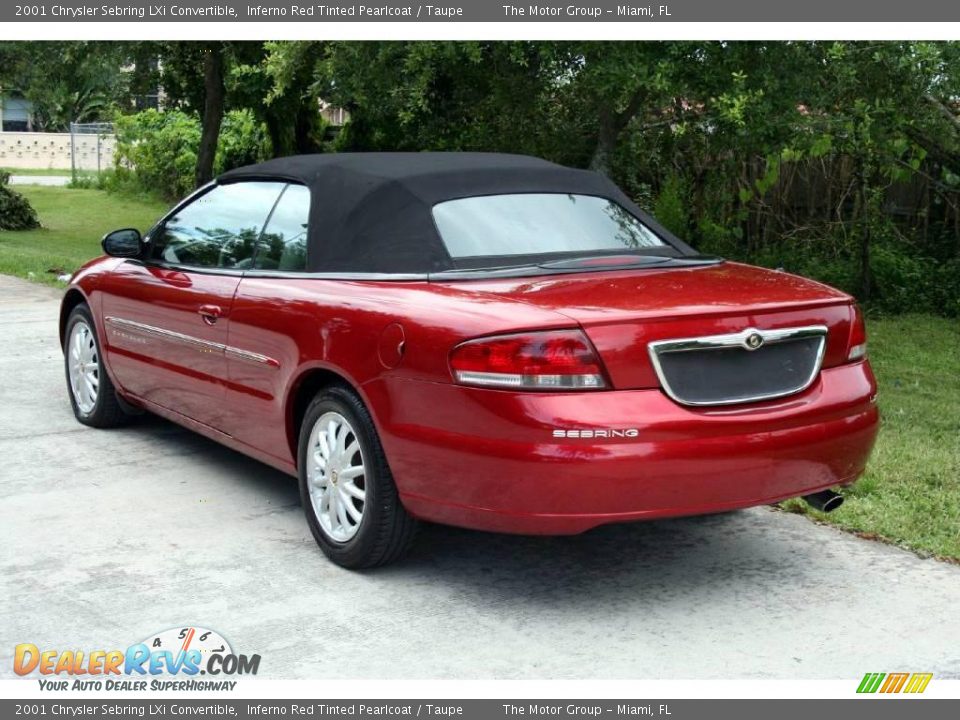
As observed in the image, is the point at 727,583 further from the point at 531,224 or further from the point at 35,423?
the point at 35,423

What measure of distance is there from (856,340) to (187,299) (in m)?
3.03

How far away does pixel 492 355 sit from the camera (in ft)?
14.1

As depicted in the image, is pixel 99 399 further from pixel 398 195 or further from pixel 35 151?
pixel 35 151

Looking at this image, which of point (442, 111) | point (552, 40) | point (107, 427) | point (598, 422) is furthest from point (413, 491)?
point (442, 111)

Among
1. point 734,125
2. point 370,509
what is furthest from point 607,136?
point 370,509

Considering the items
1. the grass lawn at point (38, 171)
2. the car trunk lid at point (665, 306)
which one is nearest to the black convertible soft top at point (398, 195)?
the car trunk lid at point (665, 306)

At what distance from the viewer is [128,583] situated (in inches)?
192

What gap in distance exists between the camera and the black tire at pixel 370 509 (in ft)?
15.6

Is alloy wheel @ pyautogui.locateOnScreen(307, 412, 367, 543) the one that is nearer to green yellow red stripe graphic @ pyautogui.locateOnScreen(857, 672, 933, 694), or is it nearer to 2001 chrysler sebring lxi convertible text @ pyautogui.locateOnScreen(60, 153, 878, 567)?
2001 chrysler sebring lxi convertible text @ pyautogui.locateOnScreen(60, 153, 878, 567)

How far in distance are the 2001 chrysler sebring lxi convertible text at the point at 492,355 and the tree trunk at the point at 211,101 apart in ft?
48.8

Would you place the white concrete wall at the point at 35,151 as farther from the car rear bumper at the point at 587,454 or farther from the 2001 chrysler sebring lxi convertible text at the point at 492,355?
the car rear bumper at the point at 587,454

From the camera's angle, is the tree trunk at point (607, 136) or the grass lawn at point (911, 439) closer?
the grass lawn at point (911, 439)

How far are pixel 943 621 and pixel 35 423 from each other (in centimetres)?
518
